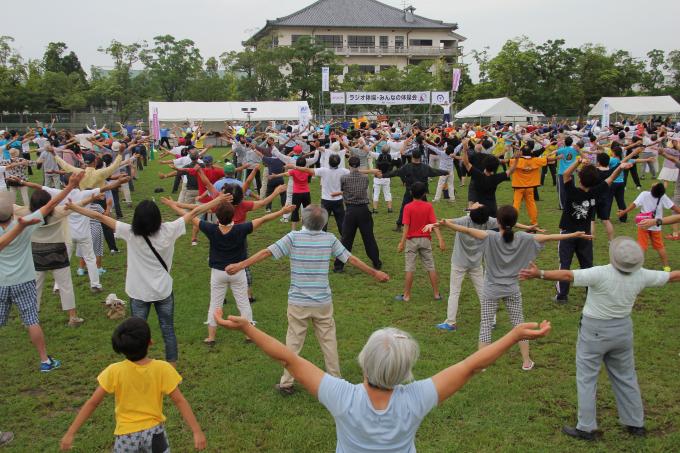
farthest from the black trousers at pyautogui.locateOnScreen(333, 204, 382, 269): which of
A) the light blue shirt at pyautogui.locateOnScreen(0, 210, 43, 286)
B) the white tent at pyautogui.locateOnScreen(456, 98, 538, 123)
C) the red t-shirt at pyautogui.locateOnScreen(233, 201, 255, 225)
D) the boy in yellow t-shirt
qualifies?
the white tent at pyautogui.locateOnScreen(456, 98, 538, 123)

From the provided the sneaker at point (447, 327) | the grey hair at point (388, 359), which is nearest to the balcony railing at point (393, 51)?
the sneaker at point (447, 327)

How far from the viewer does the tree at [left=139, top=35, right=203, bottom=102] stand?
55062 mm

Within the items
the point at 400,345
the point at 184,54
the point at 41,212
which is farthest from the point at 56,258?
the point at 184,54

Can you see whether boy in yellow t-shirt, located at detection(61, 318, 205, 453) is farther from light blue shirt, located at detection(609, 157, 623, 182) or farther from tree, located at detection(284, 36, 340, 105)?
tree, located at detection(284, 36, 340, 105)

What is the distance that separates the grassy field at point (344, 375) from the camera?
192 inches

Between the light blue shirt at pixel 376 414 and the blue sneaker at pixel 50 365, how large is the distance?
4.91 metres

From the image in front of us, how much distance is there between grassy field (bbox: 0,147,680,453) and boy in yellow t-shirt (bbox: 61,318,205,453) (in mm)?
1350

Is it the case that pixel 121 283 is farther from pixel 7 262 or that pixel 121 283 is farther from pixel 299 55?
pixel 299 55

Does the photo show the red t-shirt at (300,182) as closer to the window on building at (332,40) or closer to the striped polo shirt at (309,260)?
the striped polo shirt at (309,260)

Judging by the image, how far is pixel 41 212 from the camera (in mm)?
5285

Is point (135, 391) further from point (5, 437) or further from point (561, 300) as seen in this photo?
point (561, 300)

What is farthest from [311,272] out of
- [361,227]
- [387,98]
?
[387,98]

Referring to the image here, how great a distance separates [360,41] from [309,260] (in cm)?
7539

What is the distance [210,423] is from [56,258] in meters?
3.30
